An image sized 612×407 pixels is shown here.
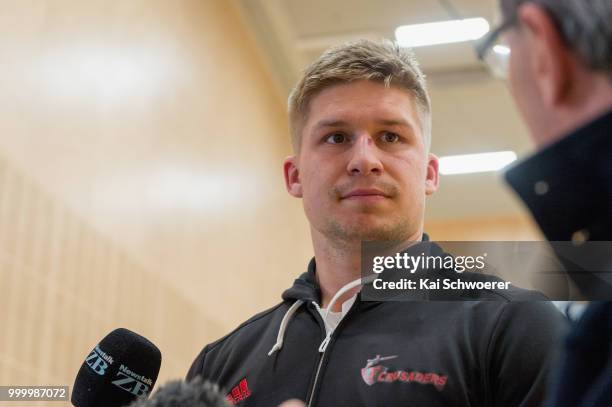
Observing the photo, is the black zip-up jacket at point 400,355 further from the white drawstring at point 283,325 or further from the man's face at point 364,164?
the man's face at point 364,164

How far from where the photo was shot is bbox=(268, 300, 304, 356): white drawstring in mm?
2070

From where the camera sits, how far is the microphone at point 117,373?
1.80m

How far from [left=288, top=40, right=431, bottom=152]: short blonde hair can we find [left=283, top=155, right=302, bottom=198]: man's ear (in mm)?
125

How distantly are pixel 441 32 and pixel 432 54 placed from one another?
38cm

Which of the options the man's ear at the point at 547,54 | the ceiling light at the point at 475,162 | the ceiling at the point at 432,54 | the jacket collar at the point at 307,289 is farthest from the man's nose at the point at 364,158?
the ceiling light at the point at 475,162

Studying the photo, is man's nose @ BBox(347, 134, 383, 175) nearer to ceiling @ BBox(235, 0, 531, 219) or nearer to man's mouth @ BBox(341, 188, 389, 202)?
man's mouth @ BBox(341, 188, 389, 202)

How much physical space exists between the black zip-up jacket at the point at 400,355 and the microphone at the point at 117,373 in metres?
0.25

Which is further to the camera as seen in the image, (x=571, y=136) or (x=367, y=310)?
(x=367, y=310)

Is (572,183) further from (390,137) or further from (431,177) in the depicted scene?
(431,177)

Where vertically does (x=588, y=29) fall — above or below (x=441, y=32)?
below

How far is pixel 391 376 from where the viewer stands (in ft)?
5.96

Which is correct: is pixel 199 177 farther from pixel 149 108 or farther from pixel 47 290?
pixel 47 290

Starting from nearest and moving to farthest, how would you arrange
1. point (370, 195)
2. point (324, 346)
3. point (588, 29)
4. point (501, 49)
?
point (588, 29)
point (501, 49)
point (324, 346)
point (370, 195)
